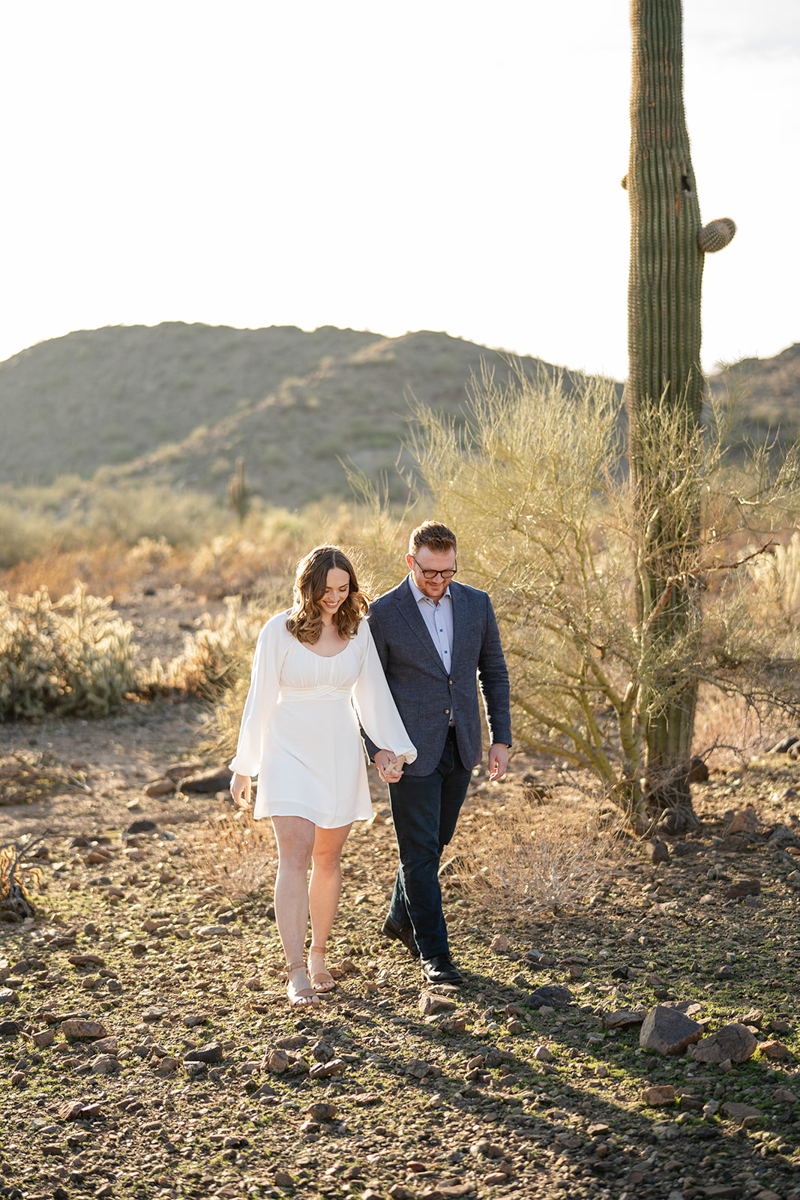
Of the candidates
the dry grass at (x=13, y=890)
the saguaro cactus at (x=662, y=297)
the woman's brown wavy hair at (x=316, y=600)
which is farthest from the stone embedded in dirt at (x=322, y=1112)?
the saguaro cactus at (x=662, y=297)

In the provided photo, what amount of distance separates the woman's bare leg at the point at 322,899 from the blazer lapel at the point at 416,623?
795mm

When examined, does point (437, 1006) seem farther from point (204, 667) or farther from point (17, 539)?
point (17, 539)

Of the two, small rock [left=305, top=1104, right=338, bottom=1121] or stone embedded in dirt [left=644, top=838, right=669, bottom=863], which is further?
stone embedded in dirt [left=644, top=838, right=669, bottom=863]

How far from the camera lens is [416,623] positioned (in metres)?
4.45

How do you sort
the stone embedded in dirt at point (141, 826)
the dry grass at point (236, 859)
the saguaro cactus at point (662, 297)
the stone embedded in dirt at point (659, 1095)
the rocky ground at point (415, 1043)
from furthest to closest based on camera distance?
the stone embedded in dirt at point (141, 826), the saguaro cactus at point (662, 297), the dry grass at point (236, 859), the stone embedded in dirt at point (659, 1095), the rocky ground at point (415, 1043)

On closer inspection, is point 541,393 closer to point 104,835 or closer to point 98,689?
point 104,835

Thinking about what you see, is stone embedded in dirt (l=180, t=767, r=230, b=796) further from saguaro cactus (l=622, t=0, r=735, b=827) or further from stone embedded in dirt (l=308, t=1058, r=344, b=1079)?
stone embedded in dirt (l=308, t=1058, r=344, b=1079)

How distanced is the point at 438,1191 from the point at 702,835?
348cm

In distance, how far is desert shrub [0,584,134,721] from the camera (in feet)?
34.4

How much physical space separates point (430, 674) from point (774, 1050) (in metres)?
1.85

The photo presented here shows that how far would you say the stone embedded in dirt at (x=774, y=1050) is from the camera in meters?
3.51

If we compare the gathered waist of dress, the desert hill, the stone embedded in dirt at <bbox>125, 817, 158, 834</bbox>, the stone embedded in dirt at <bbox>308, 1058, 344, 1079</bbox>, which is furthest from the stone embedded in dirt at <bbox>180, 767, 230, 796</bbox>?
the desert hill

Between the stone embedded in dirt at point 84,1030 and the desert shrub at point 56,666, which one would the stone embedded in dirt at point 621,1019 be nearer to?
the stone embedded in dirt at point 84,1030

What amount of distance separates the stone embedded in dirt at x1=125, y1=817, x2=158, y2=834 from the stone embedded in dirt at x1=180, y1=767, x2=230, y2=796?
2.99 feet
